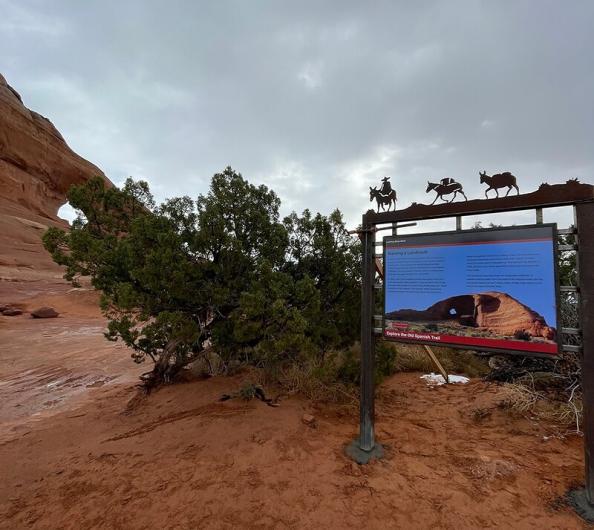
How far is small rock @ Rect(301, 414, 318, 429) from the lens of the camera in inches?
169

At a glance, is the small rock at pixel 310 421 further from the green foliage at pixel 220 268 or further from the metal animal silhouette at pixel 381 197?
the metal animal silhouette at pixel 381 197

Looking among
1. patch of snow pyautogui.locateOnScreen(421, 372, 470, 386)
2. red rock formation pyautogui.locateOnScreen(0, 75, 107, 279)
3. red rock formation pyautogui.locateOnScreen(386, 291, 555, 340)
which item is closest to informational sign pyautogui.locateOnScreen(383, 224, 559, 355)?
red rock formation pyautogui.locateOnScreen(386, 291, 555, 340)

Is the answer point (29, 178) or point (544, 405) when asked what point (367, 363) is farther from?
point (29, 178)

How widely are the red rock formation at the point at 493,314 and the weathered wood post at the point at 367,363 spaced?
70 cm

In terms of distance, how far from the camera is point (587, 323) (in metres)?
2.80

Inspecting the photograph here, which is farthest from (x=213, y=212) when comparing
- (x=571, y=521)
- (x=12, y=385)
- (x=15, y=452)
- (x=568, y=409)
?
(x=12, y=385)

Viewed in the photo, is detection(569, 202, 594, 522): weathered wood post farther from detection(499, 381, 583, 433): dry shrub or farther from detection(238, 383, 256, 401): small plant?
detection(238, 383, 256, 401): small plant

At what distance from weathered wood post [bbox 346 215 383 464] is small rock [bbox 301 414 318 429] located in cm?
65

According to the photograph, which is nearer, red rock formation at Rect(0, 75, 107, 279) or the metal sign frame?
the metal sign frame

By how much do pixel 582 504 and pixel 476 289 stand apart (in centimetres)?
197

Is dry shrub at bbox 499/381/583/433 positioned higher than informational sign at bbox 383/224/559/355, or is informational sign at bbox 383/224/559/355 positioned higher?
informational sign at bbox 383/224/559/355

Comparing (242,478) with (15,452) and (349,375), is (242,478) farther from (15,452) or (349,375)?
(15,452)

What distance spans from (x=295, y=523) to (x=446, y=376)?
14.1 feet

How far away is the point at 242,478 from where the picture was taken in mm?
3252
